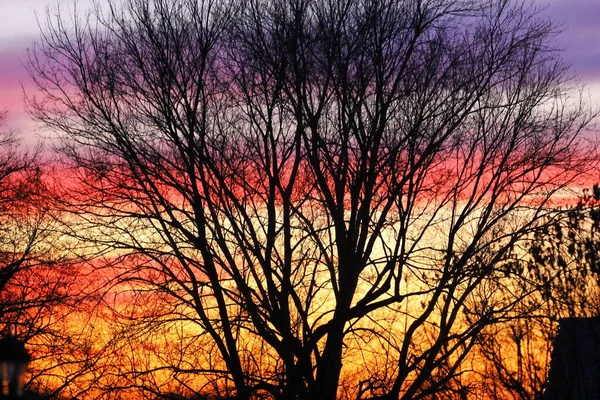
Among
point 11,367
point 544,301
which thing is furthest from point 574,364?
point 11,367

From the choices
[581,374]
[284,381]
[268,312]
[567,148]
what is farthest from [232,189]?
[581,374]

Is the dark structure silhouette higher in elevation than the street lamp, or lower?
higher

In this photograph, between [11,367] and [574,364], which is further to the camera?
[574,364]

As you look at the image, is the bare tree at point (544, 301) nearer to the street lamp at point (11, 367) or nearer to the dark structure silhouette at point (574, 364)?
the dark structure silhouette at point (574, 364)

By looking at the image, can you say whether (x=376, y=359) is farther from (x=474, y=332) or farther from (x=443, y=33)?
(x=443, y=33)

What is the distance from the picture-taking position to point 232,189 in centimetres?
1759

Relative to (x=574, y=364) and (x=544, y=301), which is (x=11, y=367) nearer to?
(x=544, y=301)

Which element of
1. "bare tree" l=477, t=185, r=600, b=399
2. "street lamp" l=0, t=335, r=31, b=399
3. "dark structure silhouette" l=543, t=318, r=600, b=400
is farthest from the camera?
"dark structure silhouette" l=543, t=318, r=600, b=400

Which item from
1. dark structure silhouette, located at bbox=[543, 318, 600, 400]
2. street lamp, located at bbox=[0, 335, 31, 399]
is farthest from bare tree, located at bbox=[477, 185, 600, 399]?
street lamp, located at bbox=[0, 335, 31, 399]

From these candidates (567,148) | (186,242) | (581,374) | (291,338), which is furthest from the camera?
(581,374)

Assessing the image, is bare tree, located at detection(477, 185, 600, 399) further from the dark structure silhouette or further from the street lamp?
the street lamp

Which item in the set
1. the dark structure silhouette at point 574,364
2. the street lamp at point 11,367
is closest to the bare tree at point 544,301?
the dark structure silhouette at point 574,364

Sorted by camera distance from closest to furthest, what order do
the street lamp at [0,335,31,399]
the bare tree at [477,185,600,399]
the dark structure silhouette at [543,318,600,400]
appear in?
1. the street lamp at [0,335,31,399]
2. the bare tree at [477,185,600,399]
3. the dark structure silhouette at [543,318,600,400]

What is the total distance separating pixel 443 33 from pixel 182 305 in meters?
6.99
